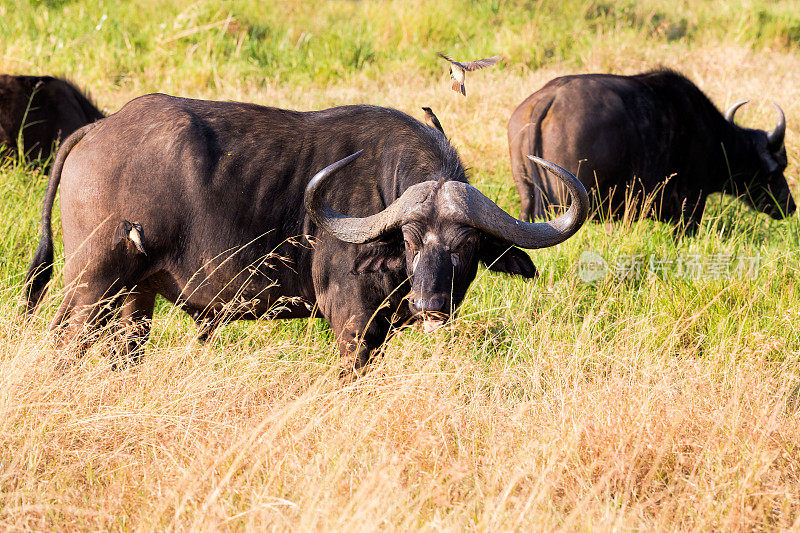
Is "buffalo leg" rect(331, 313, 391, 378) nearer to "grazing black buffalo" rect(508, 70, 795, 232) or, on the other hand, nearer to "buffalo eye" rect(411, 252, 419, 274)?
"buffalo eye" rect(411, 252, 419, 274)

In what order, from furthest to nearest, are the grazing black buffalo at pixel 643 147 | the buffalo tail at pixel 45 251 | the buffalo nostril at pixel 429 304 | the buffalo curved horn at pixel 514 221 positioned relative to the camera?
1. the grazing black buffalo at pixel 643 147
2. the buffalo tail at pixel 45 251
3. the buffalo curved horn at pixel 514 221
4. the buffalo nostril at pixel 429 304

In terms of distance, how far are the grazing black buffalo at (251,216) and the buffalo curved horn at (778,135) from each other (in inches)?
179

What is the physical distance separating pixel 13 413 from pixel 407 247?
5.82ft

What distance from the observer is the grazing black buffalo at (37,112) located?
691 centimetres

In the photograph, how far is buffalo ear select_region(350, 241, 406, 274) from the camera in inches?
152

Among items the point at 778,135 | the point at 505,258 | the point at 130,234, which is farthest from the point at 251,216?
the point at 778,135

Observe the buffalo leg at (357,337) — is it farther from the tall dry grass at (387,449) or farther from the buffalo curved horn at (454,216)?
the buffalo curved horn at (454,216)

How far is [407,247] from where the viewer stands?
3.73 meters

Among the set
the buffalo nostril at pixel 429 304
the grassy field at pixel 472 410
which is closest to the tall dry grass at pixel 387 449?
the grassy field at pixel 472 410

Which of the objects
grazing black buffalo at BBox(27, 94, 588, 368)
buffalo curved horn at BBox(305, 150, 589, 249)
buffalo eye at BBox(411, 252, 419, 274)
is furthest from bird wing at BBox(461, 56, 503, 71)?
buffalo eye at BBox(411, 252, 419, 274)

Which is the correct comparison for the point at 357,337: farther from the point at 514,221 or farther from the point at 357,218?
the point at 514,221

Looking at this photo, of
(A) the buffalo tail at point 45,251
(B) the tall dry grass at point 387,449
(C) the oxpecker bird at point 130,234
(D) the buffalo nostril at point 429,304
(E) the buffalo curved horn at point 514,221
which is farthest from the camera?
(A) the buffalo tail at point 45,251

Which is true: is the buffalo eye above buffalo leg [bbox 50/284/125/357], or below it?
above

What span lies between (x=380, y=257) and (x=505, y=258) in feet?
2.01
